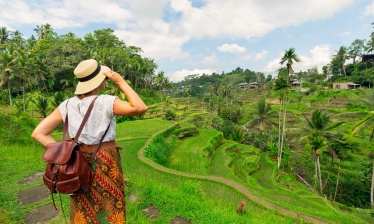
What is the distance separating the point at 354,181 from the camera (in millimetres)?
20203

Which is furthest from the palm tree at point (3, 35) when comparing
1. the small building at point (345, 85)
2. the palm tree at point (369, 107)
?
the small building at point (345, 85)

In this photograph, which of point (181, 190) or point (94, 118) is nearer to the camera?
point (94, 118)

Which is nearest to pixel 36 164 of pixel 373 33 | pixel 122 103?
pixel 122 103

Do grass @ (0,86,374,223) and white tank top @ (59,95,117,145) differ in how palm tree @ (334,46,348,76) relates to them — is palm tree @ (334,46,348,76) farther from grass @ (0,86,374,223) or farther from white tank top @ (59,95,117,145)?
white tank top @ (59,95,117,145)

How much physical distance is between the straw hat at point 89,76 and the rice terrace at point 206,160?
2.43 meters

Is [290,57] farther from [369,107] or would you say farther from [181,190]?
[181,190]

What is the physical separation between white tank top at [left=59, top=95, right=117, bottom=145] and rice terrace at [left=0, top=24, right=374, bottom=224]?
2190mm

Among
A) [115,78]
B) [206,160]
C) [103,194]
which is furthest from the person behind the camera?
[206,160]

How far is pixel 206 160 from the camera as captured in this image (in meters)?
13.0

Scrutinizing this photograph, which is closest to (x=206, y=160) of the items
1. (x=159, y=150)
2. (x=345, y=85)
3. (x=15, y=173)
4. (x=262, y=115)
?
(x=159, y=150)

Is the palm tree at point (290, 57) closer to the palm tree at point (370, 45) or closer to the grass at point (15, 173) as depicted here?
the grass at point (15, 173)

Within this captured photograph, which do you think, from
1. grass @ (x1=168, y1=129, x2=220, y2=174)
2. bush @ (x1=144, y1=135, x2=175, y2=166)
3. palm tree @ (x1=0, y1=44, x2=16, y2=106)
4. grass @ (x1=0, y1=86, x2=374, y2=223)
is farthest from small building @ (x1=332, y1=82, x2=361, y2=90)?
palm tree @ (x1=0, y1=44, x2=16, y2=106)

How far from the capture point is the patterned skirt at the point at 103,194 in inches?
71.8

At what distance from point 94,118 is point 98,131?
0.10m
